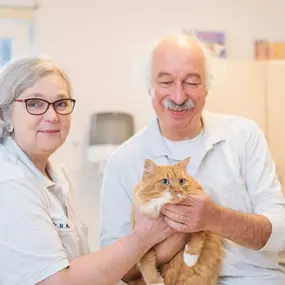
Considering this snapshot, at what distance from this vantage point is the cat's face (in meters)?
1.25

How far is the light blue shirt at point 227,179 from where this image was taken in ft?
4.86

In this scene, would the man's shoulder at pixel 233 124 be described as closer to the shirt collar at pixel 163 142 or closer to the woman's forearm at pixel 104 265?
the shirt collar at pixel 163 142

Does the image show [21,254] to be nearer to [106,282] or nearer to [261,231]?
[106,282]

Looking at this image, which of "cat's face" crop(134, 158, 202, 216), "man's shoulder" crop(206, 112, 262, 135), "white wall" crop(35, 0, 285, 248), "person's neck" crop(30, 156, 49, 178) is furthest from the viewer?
"white wall" crop(35, 0, 285, 248)

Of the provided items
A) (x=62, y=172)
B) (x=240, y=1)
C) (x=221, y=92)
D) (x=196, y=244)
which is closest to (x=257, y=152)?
(x=196, y=244)

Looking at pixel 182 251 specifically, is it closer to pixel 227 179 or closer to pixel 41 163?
pixel 227 179

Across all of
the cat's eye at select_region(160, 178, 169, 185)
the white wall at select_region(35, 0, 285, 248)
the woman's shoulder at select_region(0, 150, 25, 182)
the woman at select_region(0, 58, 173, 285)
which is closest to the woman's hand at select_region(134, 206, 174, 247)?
the woman at select_region(0, 58, 173, 285)

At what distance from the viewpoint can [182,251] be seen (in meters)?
1.36

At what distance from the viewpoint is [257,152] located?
1549mm

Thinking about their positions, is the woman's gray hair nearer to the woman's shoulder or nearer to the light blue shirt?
the woman's shoulder

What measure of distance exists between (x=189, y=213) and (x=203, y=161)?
31 cm

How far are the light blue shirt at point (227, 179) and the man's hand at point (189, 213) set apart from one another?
24 centimetres

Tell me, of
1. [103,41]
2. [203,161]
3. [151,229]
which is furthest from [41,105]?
[103,41]

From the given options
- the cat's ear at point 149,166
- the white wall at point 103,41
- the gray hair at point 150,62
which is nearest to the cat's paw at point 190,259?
the cat's ear at point 149,166
